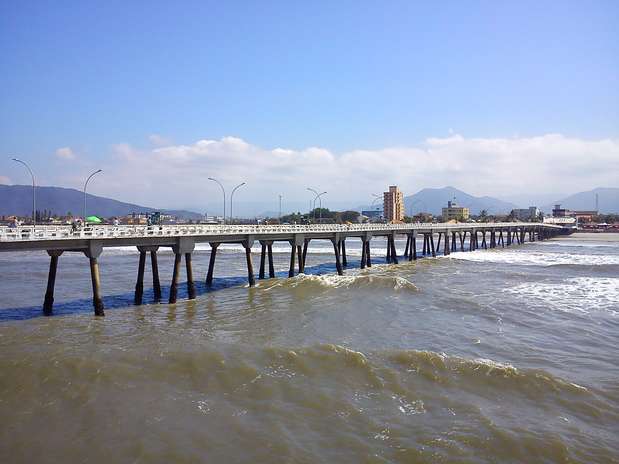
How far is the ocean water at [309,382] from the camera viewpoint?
1065cm

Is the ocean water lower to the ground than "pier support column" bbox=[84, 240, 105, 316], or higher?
lower

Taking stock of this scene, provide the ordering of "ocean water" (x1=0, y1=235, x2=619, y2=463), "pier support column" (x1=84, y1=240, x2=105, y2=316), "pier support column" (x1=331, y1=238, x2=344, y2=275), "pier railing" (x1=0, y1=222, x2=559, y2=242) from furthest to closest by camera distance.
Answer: "pier support column" (x1=331, y1=238, x2=344, y2=275)
"pier support column" (x1=84, y1=240, x2=105, y2=316)
"pier railing" (x1=0, y1=222, x2=559, y2=242)
"ocean water" (x1=0, y1=235, x2=619, y2=463)

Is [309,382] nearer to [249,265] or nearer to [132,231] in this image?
[132,231]

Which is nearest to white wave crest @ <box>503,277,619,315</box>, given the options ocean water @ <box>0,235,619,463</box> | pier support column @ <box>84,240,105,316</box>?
ocean water @ <box>0,235,619,463</box>

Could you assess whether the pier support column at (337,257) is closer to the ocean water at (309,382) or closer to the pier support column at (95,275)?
the ocean water at (309,382)

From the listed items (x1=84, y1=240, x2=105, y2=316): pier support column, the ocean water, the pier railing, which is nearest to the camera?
the ocean water

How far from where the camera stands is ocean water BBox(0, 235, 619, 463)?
1065 cm

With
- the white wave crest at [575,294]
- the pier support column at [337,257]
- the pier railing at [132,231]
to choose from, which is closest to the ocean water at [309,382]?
the white wave crest at [575,294]

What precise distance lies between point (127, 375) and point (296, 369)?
5478mm

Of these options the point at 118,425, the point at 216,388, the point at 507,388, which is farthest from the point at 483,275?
the point at 118,425

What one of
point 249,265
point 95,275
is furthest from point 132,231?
point 249,265

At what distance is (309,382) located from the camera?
1456cm

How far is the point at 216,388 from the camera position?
14.1 m

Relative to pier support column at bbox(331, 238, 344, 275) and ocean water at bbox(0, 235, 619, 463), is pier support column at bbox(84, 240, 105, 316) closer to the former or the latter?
ocean water at bbox(0, 235, 619, 463)
